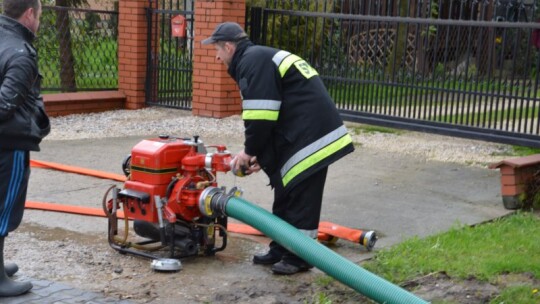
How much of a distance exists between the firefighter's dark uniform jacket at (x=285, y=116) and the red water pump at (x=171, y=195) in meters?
0.33

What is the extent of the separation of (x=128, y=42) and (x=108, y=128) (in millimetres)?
2076

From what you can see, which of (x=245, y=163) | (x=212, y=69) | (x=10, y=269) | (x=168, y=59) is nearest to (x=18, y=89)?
(x=10, y=269)

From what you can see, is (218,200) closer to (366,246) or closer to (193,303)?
(193,303)

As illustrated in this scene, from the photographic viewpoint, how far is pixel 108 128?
37.7 ft

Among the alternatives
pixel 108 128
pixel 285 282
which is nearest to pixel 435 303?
pixel 285 282

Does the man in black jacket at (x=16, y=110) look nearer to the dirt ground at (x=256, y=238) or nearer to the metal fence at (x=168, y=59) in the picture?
the dirt ground at (x=256, y=238)

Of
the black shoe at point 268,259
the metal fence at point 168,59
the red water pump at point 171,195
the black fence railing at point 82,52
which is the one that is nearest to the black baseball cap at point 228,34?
the red water pump at point 171,195

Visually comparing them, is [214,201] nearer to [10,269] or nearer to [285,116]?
[285,116]

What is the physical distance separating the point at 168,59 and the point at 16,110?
8.03m

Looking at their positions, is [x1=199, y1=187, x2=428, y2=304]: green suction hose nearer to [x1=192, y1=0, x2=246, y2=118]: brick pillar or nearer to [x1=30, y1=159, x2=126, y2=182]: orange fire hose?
[x1=30, y1=159, x2=126, y2=182]: orange fire hose

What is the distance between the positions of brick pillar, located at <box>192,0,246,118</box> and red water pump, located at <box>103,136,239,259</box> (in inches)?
237

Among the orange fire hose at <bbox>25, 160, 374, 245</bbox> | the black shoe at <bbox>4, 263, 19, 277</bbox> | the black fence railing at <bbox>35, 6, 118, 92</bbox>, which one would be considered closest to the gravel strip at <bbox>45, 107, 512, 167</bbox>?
the black fence railing at <bbox>35, 6, 118, 92</bbox>

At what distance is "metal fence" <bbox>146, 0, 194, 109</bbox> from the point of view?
12.7 metres

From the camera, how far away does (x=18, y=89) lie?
15.9ft
